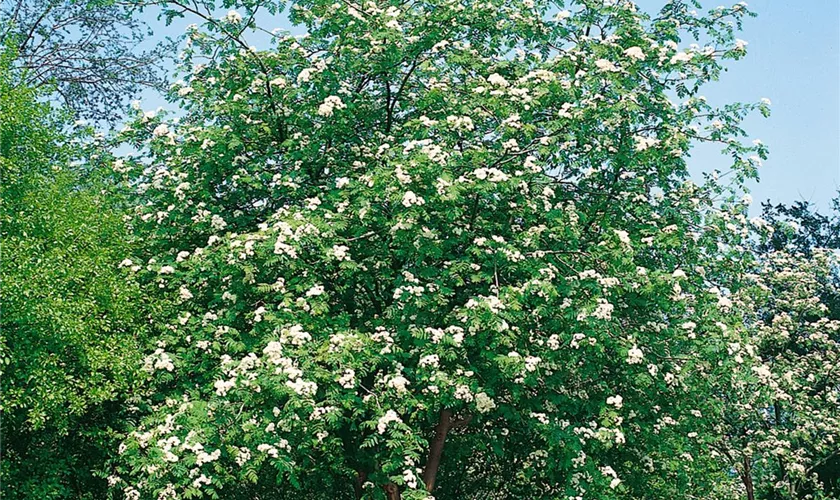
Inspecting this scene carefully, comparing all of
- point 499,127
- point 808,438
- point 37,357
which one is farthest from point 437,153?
point 808,438

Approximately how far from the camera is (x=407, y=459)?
9.16 meters

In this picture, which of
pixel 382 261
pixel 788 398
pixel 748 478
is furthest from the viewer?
pixel 748 478

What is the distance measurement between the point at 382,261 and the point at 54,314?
3601 millimetres

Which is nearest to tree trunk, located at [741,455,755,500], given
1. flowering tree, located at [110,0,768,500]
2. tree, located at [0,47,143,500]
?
flowering tree, located at [110,0,768,500]

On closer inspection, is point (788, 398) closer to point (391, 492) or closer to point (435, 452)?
point (435, 452)

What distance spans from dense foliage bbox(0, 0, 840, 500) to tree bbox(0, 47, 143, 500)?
0.04 metres

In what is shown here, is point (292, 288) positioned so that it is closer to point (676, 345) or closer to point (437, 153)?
point (437, 153)

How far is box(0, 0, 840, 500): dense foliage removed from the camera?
9352 millimetres

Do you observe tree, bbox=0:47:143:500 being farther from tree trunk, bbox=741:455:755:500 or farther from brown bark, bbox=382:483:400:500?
tree trunk, bbox=741:455:755:500

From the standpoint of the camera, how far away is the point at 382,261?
1062cm

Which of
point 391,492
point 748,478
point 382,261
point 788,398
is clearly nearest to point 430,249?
point 382,261

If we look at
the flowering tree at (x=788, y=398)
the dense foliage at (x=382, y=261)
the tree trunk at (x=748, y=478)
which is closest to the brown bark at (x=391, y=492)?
the dense foliage at (x=382, y=261)

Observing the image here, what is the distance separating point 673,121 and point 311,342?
5484 millimetres

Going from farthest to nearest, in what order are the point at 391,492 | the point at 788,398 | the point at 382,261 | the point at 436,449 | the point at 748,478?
the point at 748,478 < the point at 788,398 < the point at 436,449 < the point at 391,492 < the point at 382,261
